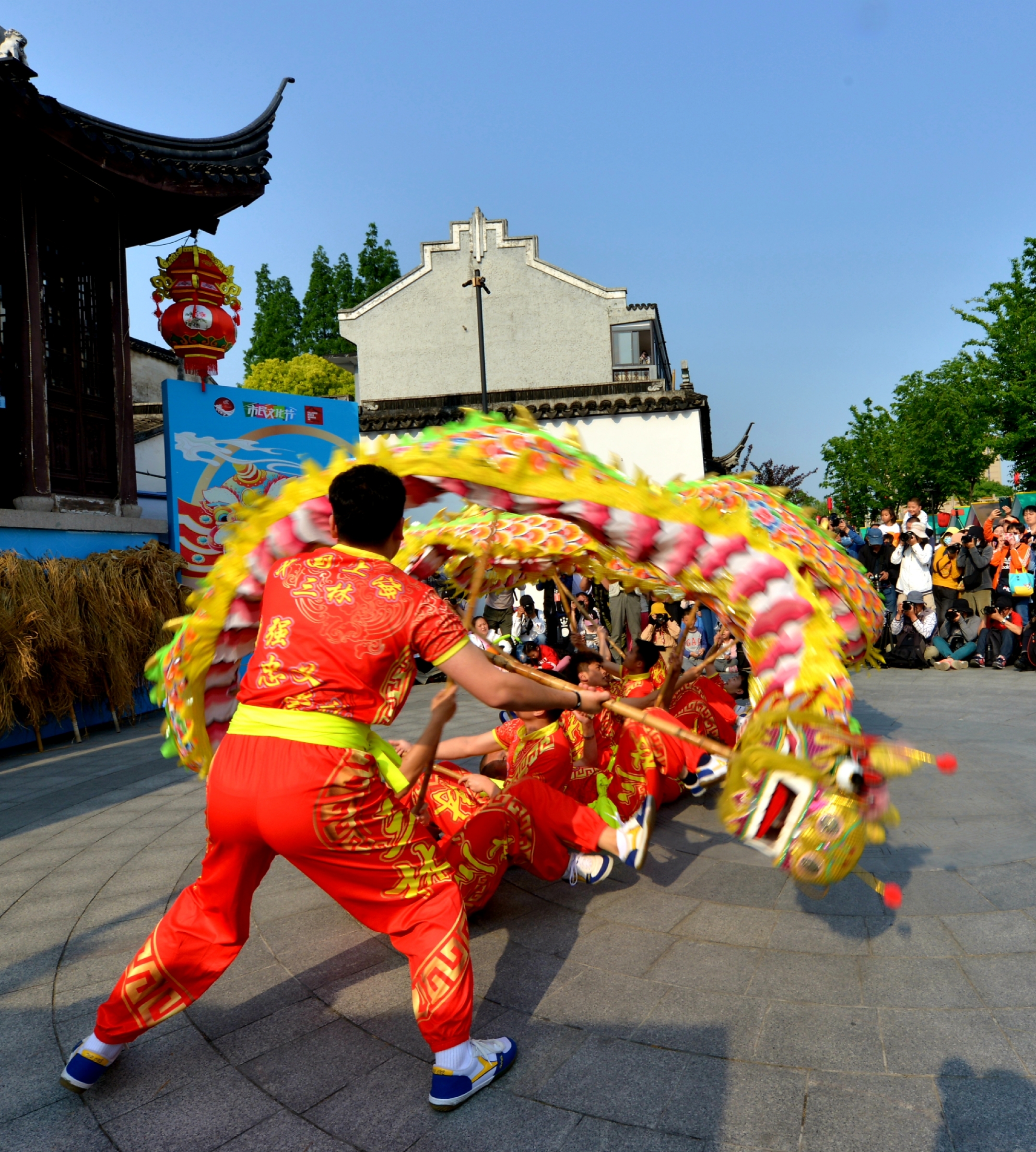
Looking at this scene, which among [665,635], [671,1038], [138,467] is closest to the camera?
[671,1038]

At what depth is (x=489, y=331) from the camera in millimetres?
20484

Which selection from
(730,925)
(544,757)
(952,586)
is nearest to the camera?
(730,925)

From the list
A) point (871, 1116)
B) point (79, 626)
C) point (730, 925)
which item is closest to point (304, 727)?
point (871, 1116)

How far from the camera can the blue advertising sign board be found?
352 inches

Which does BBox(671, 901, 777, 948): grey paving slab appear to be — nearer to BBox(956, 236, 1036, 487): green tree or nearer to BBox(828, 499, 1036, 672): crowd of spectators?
BBox(828, 499, 1036, 672): crowd of spectators

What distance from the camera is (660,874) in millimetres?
3775

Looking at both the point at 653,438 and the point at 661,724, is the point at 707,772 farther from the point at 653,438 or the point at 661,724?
the point at 653,438

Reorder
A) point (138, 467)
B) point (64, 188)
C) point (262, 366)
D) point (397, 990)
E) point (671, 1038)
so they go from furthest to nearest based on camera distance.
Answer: point (262, 366)
point (138, 467)
point (64, 188)
point (397, 990)
point (671, 1038)

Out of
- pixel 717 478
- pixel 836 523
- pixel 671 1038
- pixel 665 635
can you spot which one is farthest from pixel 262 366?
pixel 671 1038

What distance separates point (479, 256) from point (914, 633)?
49.1 ft

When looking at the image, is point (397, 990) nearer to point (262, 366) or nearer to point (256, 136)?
point (256, 136)

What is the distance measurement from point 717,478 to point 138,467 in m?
11.8

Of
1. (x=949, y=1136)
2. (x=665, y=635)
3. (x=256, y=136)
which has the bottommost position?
(x=949, y=1136)

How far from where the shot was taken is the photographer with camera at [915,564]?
1012 centimetres
